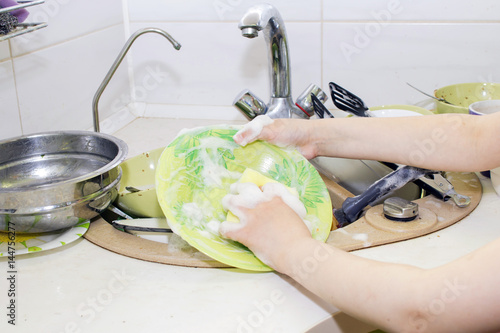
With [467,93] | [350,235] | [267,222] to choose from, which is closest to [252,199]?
[267,222]

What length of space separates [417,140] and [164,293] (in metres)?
0.45

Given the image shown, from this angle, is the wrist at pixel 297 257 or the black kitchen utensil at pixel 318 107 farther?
the black kitchen utensil at pixel 318 107

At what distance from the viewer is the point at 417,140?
2.68ft

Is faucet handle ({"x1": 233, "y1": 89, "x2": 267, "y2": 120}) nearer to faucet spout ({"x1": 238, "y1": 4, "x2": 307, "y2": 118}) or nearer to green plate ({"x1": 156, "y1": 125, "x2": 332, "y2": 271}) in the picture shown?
faucet spout ({"x1": 238, "y1": 4, "x2": 307, "y2": 118})

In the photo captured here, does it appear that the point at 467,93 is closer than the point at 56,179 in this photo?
No

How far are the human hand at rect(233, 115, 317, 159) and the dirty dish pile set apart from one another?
0.63 ft

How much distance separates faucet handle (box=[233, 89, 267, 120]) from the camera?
1.06 metres

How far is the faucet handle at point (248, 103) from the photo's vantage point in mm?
1061

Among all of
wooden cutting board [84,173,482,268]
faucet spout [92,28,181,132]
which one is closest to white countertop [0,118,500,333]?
wooden cutting board [84,173,482,268]

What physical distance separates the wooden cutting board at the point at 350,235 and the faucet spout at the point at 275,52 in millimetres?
332

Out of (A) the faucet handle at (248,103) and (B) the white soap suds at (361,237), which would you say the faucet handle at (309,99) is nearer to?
(A) the faucet handle at (248,103)

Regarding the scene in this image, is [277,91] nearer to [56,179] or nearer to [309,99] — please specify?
[309,99]

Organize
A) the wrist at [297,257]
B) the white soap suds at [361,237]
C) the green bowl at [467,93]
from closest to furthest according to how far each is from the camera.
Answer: the wrist at [297,257] → the white soap suds at [361,237] → the green bowl at [467,93]

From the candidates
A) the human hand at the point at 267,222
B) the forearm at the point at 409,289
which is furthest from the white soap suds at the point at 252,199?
the forearm at the point at 409,289
